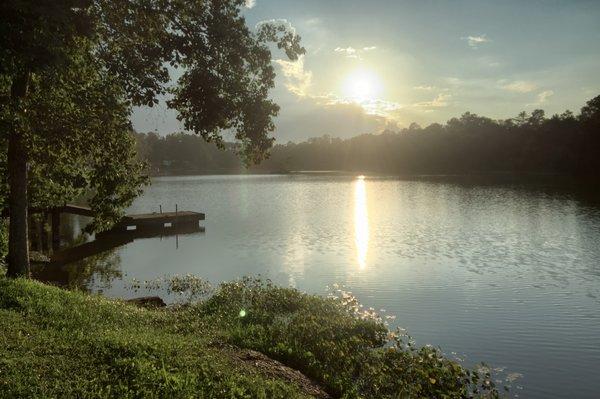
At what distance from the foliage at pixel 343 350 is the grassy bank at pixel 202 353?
4 cm

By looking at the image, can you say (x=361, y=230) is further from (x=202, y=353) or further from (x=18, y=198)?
(x=202, y=353)

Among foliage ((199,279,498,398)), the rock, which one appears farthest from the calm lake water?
the rock

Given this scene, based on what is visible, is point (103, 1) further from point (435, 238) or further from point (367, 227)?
point (367, 227)

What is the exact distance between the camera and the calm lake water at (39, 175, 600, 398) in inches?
661

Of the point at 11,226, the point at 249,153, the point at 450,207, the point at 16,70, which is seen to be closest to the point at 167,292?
the point at 11,226

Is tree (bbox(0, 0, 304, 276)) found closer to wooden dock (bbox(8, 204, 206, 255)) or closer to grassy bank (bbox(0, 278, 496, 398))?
grassy bank (bbox(0, 278, 496, 398))

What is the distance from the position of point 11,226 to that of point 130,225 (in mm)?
34034

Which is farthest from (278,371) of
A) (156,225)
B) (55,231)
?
(156,225)

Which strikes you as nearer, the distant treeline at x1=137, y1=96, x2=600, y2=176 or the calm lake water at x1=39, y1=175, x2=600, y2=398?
the calm lake water at x1=39, y1=175, x2=600, y2=398

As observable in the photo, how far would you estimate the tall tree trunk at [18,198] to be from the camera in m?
15.6

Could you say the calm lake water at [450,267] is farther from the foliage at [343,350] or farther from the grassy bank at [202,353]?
the grassy bank at [202,353]

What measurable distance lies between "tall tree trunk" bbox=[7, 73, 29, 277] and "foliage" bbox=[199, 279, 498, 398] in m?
6.76

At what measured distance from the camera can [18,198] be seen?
1605 cm

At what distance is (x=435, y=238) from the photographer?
40.2 metres
